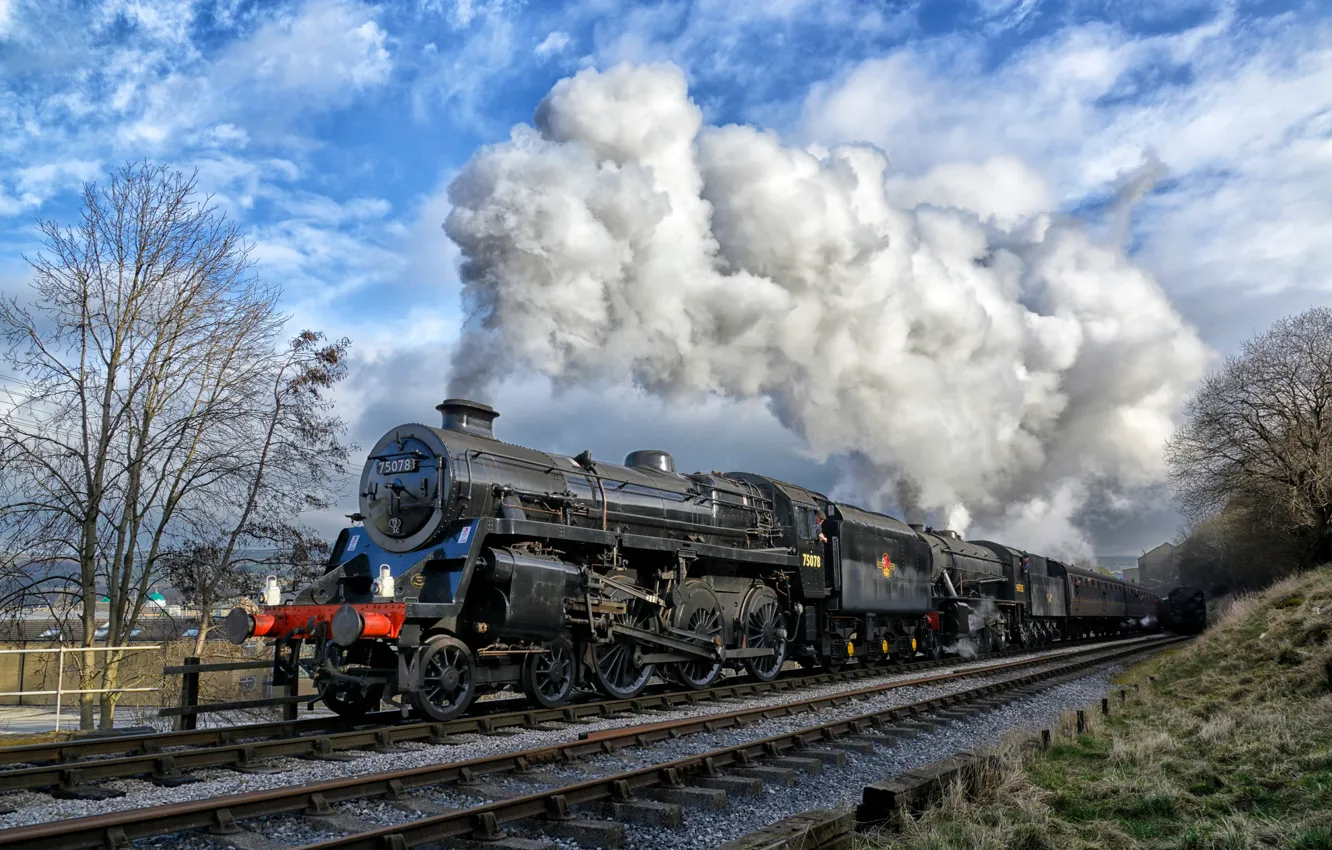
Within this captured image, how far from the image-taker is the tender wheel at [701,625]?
40.5 feet

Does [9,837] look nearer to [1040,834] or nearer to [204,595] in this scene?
[1040,834]

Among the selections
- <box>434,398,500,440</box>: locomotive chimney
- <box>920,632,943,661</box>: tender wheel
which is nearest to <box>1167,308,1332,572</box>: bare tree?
<box>920,632,943,661</box>: tender wheel

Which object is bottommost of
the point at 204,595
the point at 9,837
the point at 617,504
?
the point at 9,837

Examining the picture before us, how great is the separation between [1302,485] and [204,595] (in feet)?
104

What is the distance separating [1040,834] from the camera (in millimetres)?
5039

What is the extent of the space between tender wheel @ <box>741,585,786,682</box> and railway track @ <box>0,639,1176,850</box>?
4146 mm

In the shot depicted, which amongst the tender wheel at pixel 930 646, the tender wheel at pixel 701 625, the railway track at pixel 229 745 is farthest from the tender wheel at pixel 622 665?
the tender wheel at pixel 930 646

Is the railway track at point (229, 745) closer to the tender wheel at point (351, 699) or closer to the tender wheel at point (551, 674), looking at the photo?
the tender wheel at point (351, 699)

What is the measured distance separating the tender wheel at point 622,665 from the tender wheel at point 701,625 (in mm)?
709

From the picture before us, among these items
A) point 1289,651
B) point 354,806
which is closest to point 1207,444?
point 1289,651

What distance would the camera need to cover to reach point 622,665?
38.1ft

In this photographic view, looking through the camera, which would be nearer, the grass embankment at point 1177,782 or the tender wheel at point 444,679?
the grass embankment at point 1177,782

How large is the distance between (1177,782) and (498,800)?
4.75 metres

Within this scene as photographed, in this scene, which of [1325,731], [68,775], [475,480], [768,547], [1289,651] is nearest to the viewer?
[68,775]
